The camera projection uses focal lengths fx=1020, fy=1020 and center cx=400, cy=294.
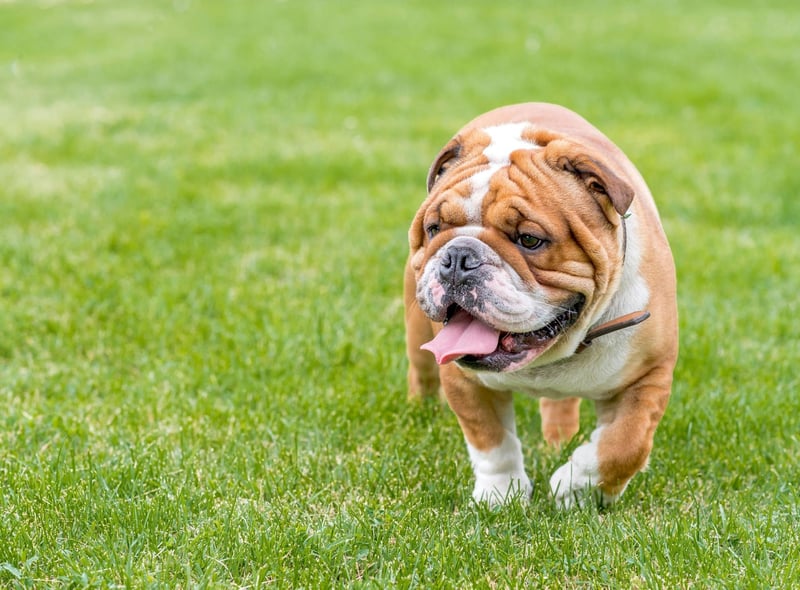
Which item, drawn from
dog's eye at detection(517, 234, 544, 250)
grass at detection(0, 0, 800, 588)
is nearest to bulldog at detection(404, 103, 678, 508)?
dog's eye at detection(517, 234, 544, 250)

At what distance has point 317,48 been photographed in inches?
565

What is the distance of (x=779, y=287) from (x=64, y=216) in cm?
481

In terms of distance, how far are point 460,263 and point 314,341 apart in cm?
216

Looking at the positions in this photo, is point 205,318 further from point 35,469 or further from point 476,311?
point 476,311

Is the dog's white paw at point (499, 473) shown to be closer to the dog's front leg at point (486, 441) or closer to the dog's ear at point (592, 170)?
the dog's front leg at point (486, 441)

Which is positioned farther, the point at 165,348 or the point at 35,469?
the point at 165,348

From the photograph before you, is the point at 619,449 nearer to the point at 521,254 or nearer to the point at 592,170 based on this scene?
the point at 521,254

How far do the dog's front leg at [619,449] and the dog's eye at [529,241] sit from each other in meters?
0.74

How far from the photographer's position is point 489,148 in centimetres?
363

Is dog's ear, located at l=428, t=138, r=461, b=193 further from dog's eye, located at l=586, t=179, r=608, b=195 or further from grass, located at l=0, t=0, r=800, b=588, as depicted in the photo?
grass, located at l=0, t=0, r=800, b=588

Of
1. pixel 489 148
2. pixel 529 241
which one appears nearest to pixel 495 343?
pixel 529 241

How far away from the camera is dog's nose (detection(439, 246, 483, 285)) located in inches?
128

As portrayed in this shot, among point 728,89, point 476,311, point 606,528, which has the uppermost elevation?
point 476,311

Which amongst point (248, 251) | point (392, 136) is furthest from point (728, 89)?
point (248, 251)
